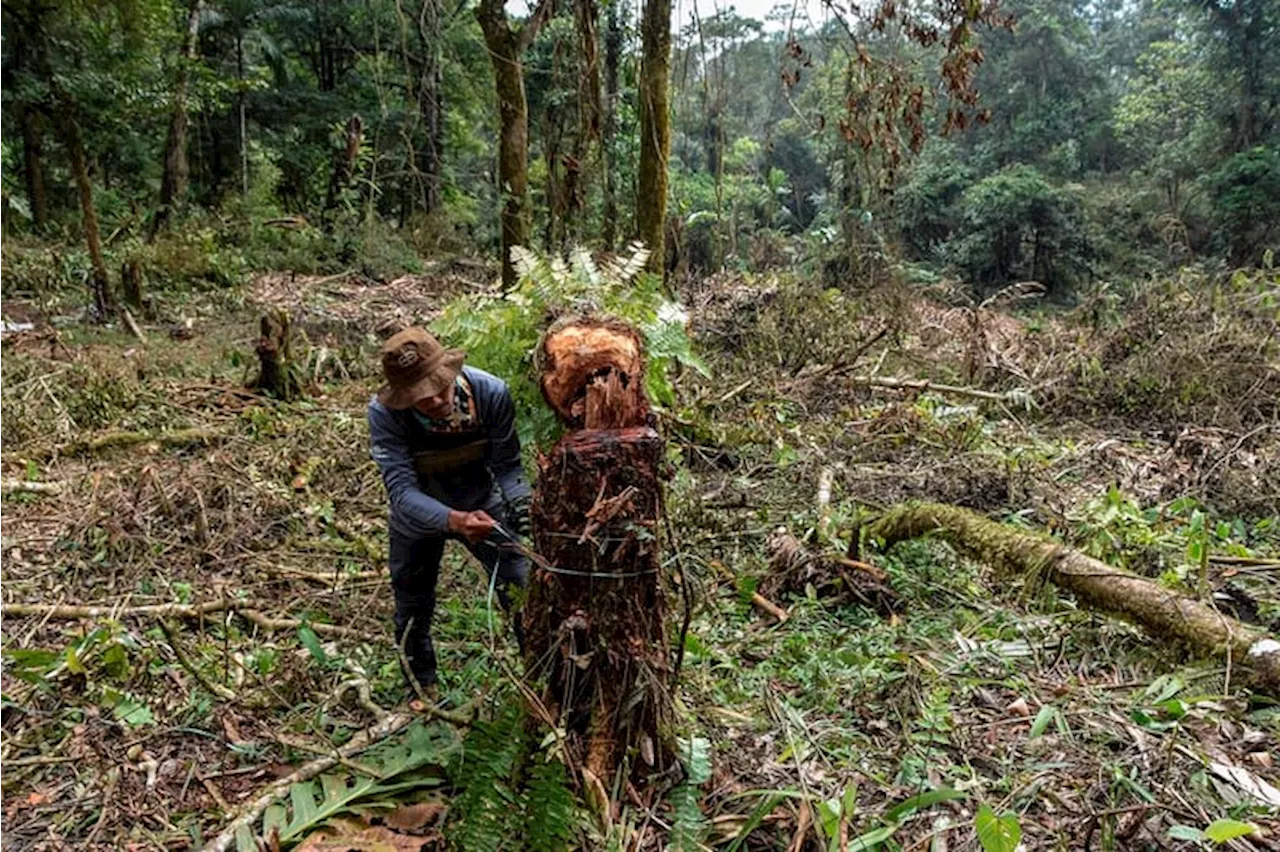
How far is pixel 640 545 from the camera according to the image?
2414 mm

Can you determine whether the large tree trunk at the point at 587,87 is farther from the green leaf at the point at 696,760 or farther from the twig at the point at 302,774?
the green leaf at the point at 696,760

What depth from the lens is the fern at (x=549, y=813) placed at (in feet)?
7.32

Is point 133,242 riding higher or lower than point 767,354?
higher

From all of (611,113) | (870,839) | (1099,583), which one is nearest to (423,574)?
(870,839)

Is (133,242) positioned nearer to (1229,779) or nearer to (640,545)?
(640,545)

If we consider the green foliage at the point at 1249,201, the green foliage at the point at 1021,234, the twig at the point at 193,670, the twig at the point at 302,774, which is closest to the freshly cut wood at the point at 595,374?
the twig at the point at 302,774

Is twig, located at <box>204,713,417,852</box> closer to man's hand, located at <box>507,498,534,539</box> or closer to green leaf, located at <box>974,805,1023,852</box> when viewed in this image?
Result: man's hand, located at <box>507,498,534,539</box>

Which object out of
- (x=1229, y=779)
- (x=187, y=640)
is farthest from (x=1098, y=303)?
(x=187, y=640)

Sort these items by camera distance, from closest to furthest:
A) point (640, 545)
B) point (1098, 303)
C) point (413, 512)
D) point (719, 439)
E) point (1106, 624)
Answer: point (640, 545), point (413, 512), point (1106, 624), point (719, 439), point (1098, 303)

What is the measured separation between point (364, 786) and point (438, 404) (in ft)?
4.07

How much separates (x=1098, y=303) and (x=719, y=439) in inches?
202

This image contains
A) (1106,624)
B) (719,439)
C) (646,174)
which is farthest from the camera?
(646,174)

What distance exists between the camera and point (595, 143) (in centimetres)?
689

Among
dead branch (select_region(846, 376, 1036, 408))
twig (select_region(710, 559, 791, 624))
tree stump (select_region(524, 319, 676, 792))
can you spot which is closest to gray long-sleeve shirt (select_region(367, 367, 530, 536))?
tree stump (select_region(524, 319, 676, 792))
